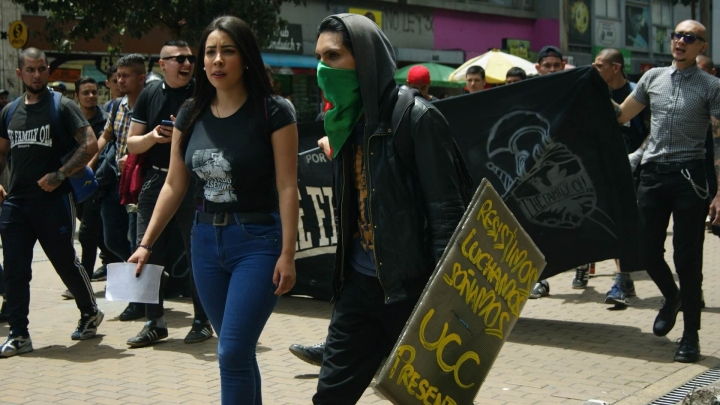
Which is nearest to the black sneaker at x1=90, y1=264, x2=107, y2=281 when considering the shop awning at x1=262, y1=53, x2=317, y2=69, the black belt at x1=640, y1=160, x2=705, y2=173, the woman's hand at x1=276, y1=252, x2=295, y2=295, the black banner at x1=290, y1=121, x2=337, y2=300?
the black banner at x1=290, y1=121, x2=337, y2=300

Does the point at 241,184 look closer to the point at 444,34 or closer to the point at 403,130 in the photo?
the point at 403,130

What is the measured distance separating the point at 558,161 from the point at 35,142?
11.8ft

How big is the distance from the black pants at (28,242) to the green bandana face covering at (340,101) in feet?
11.7

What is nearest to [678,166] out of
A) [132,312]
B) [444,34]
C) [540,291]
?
[540,291]

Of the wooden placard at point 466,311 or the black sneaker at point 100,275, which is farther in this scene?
the black sneaker at point 100,275

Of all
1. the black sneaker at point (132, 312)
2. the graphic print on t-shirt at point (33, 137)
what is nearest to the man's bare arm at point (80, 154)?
the graphic print on t-shirt at point (33, 137)

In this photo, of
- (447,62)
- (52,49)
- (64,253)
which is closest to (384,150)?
(64,253)

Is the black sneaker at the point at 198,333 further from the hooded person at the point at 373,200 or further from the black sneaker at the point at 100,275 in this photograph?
the black sneaker at the point at 100,275

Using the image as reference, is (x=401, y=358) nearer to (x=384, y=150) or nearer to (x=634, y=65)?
(x=384, y=150)

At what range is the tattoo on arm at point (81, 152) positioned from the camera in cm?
664

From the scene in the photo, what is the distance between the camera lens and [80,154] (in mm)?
6676

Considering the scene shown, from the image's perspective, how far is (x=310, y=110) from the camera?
27.9 m

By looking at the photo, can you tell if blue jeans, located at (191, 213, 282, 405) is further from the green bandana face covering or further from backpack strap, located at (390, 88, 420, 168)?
backpack strap, located at (390, 88, 420, 168)

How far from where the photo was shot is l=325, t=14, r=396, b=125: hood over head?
3602mm
